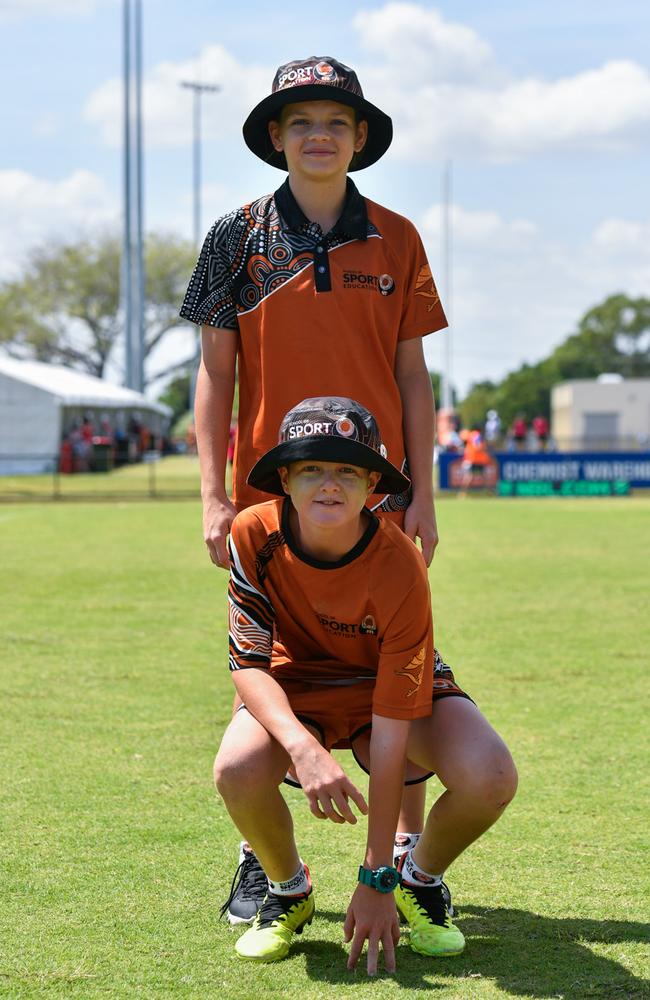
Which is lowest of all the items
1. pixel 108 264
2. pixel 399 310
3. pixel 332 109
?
pixel 399 310

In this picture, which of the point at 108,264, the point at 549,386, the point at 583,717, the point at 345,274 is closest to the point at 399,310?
the point at 345,274

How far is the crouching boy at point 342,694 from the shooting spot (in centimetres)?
321

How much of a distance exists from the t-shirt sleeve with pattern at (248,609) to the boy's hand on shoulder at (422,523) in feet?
1.77

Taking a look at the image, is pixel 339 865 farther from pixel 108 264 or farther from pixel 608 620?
pixel 108 264

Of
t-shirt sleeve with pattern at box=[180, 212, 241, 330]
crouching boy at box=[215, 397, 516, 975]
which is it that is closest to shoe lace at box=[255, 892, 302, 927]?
crouching boy at box=[215, 397, 516, 975]

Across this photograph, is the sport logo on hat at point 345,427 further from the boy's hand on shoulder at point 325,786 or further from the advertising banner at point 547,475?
the advertising banner at point 547,475

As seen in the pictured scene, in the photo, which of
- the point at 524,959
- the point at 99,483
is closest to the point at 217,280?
the point at 524,959

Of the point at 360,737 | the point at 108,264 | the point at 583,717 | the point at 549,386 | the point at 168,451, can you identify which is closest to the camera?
the point at 360,737

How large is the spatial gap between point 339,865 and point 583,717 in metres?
2.34

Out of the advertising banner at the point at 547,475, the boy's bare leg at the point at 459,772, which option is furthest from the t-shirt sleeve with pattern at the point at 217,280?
the advertising banner at the point at 547,475

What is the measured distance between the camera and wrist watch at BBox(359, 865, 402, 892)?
3.14 metres

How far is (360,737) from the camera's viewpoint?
11.6ft

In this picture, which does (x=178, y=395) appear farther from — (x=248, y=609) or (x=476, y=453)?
(x=248, y=609)

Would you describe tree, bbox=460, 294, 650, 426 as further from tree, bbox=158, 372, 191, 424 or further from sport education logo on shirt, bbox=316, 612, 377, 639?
sport education logo on shirt, bbox=316, 612, 377, 639
